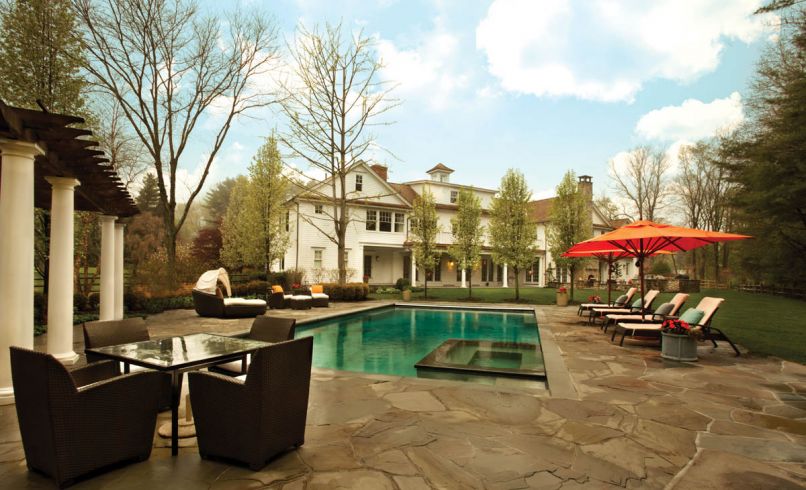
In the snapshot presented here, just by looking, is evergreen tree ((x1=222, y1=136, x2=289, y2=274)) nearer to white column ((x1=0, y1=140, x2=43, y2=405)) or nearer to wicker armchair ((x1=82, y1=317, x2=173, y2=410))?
white column ((x1=0, y1=140, x2=43, y2=405))

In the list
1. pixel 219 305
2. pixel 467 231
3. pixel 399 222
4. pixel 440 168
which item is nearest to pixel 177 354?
pixel 219 305

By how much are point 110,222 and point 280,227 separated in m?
13.0

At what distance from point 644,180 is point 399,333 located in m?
32.1

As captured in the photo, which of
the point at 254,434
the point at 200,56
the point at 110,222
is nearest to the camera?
the point at 254,434

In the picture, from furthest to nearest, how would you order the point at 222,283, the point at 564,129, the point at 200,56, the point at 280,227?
the point at 280,227 → the point at 564,129 → the point at 200,56 → the point at 222,283

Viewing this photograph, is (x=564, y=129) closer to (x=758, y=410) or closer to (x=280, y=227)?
(x=280, y=227)

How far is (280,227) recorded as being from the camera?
22156 millimetres

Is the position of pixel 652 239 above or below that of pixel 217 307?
above

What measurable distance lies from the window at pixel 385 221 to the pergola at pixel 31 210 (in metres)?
21.1

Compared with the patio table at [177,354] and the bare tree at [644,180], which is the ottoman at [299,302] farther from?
the bare tree at [644,180]

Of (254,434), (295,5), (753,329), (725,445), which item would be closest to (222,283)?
(295,5)

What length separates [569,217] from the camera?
20.7m

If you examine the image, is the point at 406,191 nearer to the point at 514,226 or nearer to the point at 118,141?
the point at 514,226

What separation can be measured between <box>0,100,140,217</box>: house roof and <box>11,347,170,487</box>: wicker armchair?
9.16 feet
